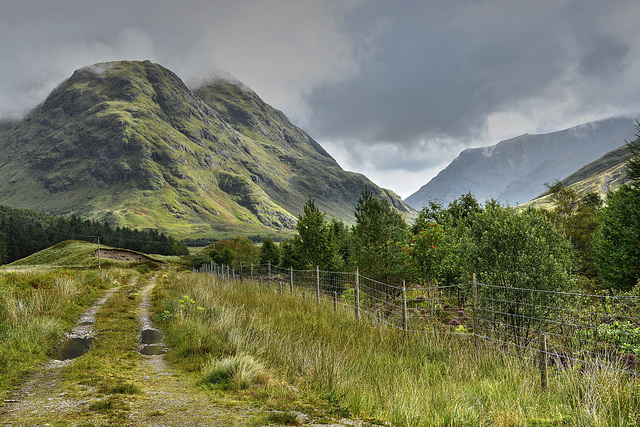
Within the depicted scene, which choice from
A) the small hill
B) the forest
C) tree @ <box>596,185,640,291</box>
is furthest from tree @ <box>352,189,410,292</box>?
the small hill

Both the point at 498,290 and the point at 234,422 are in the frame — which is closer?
the point at 234,422

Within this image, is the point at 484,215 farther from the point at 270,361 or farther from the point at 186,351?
the point at 186,351

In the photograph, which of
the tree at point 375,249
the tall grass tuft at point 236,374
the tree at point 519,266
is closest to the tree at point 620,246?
the tree at point 375,249

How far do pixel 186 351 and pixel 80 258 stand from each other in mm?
76779

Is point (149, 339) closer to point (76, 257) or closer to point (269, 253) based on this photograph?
point (269, 253)

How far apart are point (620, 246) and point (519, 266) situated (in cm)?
2124

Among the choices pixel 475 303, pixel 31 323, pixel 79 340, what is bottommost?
pixel 79 340

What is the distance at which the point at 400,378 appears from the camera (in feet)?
18.8

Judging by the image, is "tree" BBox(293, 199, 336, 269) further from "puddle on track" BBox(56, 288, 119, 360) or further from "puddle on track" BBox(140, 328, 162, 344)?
"puddle on track" BBox(56, 288, 119, 360)

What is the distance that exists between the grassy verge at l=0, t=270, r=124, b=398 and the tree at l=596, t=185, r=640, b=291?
26390 mm

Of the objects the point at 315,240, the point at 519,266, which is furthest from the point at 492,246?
the point at 315,240

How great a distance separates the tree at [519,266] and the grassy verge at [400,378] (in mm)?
1358

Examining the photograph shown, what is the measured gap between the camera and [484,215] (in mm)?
9969

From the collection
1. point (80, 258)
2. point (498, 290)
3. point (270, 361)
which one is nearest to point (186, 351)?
point (270, 361)
